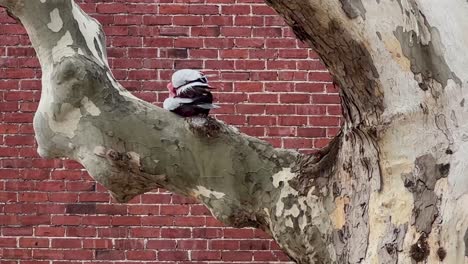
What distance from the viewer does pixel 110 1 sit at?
439 cm

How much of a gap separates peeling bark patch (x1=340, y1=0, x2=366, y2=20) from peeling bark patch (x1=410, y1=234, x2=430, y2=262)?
0.52 m

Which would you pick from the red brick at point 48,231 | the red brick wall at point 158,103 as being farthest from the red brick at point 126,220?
the red brick at point 48,231

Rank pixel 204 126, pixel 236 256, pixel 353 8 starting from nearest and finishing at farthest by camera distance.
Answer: pixel 353 8 → pixel 204 126 → pixel 236 256

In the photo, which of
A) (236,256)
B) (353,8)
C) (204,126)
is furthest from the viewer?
(236,256)

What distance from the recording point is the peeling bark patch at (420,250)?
1.85 metres

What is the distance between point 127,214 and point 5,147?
750 mm

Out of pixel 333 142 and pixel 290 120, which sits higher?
pixel 290 120

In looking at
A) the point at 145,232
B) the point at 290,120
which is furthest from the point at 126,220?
the point at 290,120

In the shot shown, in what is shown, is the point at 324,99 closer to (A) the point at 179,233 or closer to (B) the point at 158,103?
(B) the point at 158,103

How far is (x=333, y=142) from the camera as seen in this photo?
2.16 m

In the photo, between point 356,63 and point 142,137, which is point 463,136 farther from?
point 142,137

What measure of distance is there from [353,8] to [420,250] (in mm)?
569

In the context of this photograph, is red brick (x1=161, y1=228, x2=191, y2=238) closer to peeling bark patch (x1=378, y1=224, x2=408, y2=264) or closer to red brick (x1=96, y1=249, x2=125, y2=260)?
red brick (x1=96, y1=249, x2=125, y2=260)

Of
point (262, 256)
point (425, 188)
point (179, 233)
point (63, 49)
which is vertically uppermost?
point (63, 49)
